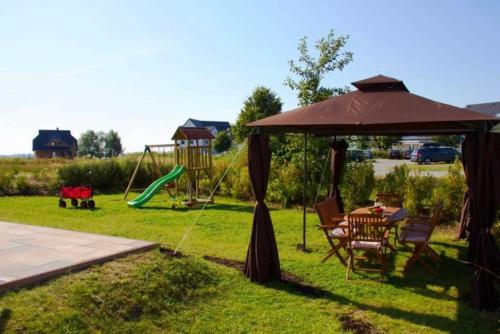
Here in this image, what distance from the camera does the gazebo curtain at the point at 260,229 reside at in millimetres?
5375

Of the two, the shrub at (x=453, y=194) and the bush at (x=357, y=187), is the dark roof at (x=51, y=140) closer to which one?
the bush at (x=357, y=187)

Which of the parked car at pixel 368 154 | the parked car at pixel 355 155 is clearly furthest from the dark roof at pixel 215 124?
the parked car at pixel 355 155

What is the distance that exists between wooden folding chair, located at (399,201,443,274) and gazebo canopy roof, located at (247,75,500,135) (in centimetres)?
147

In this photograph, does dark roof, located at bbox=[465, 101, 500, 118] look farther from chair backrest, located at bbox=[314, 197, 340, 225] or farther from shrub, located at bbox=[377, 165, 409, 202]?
chair backrest, located at bbox=[314, 197, 340, 225]

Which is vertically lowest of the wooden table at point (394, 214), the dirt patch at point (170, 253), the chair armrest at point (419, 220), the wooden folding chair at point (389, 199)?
the dirt patch at point (170, 253)

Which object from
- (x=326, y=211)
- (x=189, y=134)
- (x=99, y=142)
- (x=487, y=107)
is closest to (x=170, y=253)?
(x=326, y=211)

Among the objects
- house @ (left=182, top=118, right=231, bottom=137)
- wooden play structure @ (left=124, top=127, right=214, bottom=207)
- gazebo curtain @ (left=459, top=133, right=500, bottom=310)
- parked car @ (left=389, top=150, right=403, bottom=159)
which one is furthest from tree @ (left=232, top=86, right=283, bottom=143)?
house @ (left=182, top=118, right=231, bottom=137)

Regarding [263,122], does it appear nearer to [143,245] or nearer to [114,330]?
[143,245]

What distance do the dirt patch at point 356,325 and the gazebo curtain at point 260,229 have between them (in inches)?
51.5

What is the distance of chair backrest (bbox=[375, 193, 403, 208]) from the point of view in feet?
25.9

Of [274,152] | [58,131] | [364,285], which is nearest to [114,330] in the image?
[364,285]

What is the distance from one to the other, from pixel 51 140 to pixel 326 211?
68.6 metres

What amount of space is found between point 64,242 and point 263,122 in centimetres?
360

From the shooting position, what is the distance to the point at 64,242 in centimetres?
608
